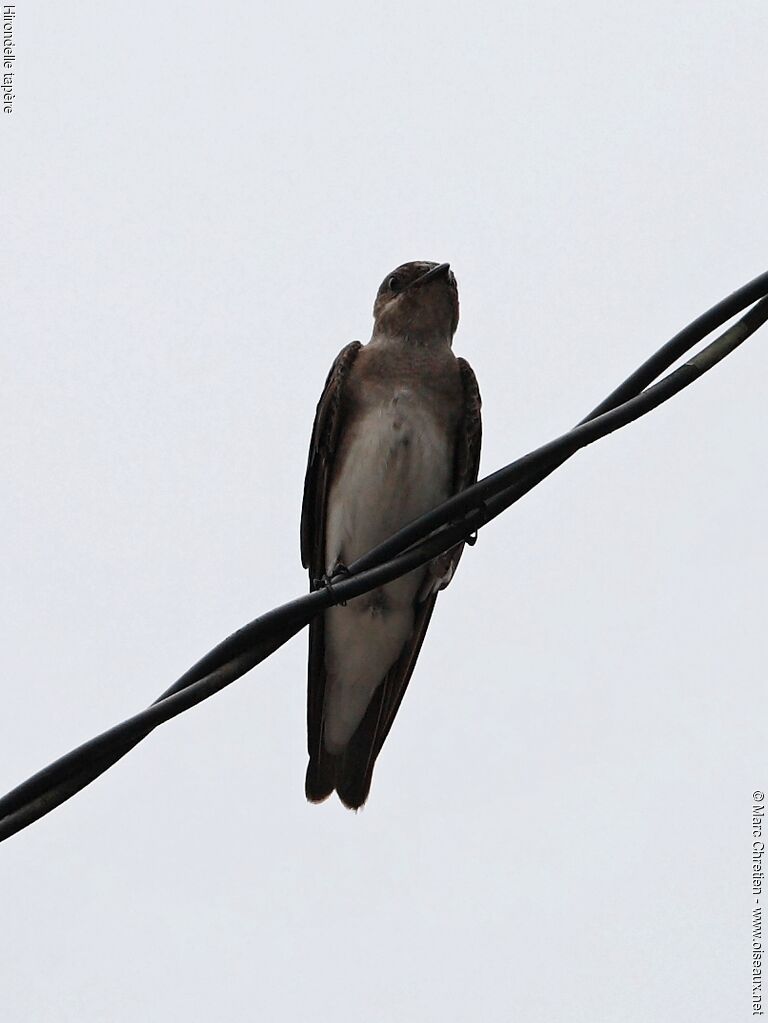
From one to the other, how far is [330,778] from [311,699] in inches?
15.0

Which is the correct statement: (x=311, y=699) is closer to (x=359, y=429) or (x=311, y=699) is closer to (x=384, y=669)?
(x=384, y=669)

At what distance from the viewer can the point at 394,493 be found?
6613 mm

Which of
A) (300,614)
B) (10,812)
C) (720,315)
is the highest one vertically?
(720,315)

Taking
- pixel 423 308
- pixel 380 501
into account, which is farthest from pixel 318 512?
pixel 423 308

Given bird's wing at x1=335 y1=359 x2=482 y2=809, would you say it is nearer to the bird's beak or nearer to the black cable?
the bird's beak

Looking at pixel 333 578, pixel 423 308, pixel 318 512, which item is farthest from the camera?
pixel 423 308

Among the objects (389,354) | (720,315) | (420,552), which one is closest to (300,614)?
(420,552)

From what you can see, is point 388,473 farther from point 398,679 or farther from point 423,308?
point 398,679

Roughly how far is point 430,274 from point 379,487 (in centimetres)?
118

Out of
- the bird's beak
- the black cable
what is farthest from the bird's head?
the black cable

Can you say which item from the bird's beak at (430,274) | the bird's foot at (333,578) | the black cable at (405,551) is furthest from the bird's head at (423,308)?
the black cable at (405,551)

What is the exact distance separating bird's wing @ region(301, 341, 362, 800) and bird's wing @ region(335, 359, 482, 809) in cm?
12

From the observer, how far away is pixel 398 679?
7.30 metres

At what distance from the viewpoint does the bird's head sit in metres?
7.07
